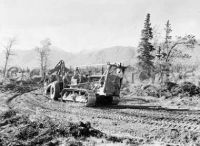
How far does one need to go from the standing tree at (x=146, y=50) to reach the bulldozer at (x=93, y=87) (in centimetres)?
2417

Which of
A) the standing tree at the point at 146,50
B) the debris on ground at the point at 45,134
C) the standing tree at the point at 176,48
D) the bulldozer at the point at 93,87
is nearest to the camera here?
the debris on ground at the point at 45,134

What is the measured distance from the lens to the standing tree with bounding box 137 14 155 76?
41125 millimetres

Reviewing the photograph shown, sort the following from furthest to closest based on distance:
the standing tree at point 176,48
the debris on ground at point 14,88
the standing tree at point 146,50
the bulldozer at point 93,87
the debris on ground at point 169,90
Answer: the standing tree at point 146,50 < the standing tree at point 176,48 < the debris on ground at point 14,88 < the debris on ground at point 169,90 < the bulldozer at point 93,87

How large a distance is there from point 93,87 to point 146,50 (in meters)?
27.2

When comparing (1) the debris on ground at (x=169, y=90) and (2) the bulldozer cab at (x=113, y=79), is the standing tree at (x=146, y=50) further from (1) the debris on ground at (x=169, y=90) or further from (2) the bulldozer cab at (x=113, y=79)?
(2) the bulldozer cab at (x=113, y=79)

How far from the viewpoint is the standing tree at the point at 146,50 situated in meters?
41.1

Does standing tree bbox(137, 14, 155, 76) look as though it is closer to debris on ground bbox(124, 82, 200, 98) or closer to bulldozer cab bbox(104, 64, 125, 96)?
debris on ground bbox(124, 82, 200, 98)

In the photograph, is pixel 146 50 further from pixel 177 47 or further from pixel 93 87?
pixel 93 87

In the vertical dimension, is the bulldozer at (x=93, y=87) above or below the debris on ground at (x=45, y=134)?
above

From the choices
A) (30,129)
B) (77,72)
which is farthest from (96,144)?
(77,72)

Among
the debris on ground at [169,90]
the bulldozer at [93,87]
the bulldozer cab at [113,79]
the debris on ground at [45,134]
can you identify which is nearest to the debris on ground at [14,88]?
the bulldozer at [93,87]

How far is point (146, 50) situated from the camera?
4172 cm

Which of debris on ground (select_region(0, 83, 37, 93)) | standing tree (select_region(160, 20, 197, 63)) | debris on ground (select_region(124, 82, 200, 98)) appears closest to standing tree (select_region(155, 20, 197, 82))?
standing tree (select_region(160, 20, 197, 63))

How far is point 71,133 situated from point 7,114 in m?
4.00
